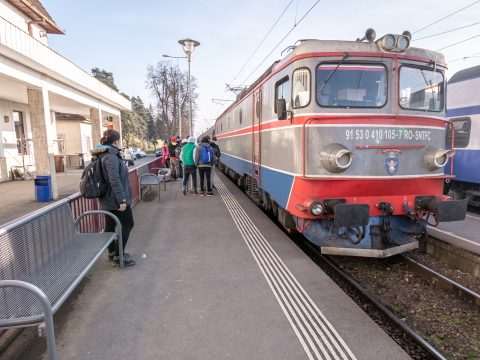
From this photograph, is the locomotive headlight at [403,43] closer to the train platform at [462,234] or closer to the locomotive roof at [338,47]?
the locomotive roof at [338,47]

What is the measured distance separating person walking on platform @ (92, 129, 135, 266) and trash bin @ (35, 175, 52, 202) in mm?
6421

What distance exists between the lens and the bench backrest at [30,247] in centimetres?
274

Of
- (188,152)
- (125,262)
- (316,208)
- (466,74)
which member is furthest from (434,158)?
(188,152)

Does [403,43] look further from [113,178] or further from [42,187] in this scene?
[42,187]

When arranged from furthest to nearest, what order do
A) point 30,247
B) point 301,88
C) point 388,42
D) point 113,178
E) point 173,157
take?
point 173,157, point 301,88, point 388,42, point 113,178, point 30,247

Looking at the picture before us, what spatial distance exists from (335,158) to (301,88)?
119 cm

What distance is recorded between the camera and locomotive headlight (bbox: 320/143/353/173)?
175 inches

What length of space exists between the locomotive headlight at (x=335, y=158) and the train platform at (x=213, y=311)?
1.42 meters

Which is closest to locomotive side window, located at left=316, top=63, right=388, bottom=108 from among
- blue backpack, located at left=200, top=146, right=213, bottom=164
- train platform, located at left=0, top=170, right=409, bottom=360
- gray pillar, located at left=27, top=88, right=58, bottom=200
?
train platform, located at left=0, top=170, right=409, bottom=360

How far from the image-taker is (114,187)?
4398 millimetres

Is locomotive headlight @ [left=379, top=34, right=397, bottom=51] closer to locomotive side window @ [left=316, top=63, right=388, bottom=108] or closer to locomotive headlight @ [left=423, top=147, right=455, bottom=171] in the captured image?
locomotive side window @ [left=316, top=63, right=388, bottom=108]

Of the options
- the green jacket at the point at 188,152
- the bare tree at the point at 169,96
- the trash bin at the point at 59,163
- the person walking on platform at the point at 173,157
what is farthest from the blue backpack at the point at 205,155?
the bare tree at the point at 169,96

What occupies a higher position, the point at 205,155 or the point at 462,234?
the point at 205,155

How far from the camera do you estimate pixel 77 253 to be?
13.0ft
